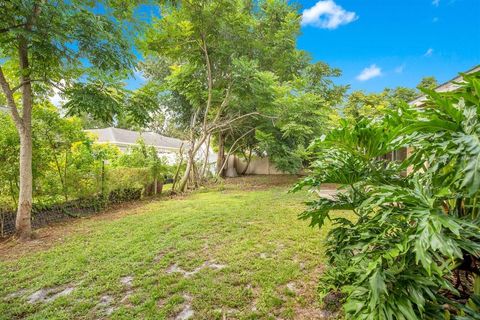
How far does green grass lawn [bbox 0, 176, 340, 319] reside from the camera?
7.62 feet

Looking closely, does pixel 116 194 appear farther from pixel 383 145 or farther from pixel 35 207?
pixel 383 145

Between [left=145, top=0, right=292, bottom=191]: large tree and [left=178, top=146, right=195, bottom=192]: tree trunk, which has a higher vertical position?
[left=145, top=0, right=292, bottom=191]: large tree

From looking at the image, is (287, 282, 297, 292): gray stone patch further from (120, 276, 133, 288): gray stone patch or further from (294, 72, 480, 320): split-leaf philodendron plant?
(120, 276, 133, 288): gray stone patch

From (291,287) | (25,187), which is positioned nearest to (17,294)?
(25,187)

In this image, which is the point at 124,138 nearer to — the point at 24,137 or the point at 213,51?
the point at 213,51

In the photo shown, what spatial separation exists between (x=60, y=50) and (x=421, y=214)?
190 inches

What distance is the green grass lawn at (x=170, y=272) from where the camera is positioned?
2.32 metres

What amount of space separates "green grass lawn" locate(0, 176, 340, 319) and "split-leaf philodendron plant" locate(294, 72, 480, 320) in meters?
1.00

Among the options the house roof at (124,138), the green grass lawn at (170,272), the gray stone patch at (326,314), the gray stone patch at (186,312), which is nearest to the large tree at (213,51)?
the green grass lawn at (170,272)

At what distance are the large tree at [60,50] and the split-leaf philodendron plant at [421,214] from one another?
3662mm

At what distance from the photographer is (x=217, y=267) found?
3.14m

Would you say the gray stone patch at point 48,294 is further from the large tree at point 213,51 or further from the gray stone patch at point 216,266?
the large tree at point 213,51

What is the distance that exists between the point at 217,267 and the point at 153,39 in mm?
7804

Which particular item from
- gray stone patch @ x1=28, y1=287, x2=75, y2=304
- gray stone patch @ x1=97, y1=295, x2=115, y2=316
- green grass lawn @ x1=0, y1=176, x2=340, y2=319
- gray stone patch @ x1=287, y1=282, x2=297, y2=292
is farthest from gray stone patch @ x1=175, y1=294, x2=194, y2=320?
gray stone patch @ x1=28, y1=287, x2=75, y2=304
